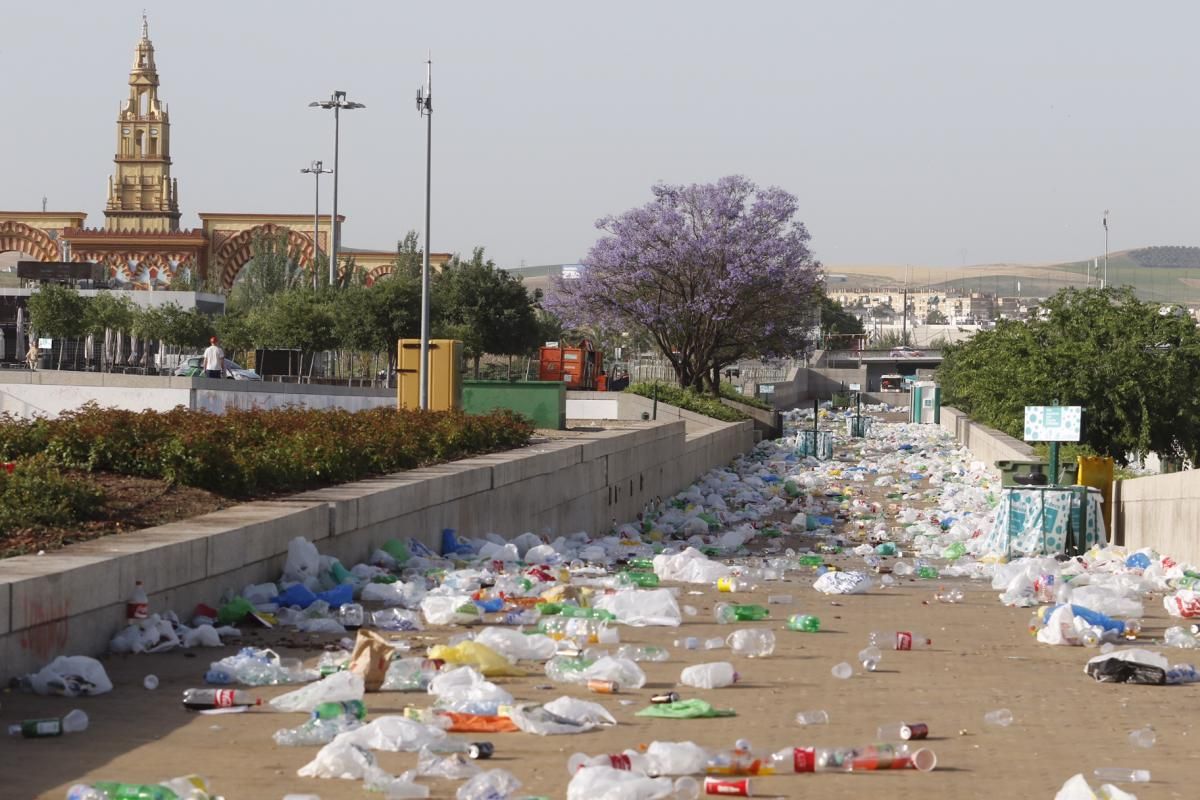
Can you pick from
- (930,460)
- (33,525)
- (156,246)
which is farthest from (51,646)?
(156,246)

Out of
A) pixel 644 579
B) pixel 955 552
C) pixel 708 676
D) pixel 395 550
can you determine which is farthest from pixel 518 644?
pixel 955 552

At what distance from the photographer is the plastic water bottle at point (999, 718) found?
24.1ft

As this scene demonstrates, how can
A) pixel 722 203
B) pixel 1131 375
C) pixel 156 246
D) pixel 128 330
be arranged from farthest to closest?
pixel 156 246, pixel 128 330, pixel 722 203, pixel 1131 375

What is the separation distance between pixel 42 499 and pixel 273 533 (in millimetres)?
1448

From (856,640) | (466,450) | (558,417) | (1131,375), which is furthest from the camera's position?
(1131,375)

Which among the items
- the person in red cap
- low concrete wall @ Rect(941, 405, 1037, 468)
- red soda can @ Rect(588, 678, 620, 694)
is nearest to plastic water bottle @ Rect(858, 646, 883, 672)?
red soda can @ Rect(588, 678, 620, 694)

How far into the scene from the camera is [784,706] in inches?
304

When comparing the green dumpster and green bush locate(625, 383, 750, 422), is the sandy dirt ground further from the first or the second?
green bush locate(625, 383, 750, 422)

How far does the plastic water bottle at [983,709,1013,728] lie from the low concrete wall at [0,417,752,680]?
13.8 feet

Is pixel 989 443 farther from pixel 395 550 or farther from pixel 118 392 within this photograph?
pixel 395 550

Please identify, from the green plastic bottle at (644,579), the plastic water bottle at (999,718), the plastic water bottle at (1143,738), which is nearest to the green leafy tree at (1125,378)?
the green plastic bottle at (644,579)

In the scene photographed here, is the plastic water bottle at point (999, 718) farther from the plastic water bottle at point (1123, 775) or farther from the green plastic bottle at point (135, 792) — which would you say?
the green plastic bottle at point (135, 792)

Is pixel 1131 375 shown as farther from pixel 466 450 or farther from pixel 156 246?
pixel 156 246

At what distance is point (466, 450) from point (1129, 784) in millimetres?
13458
